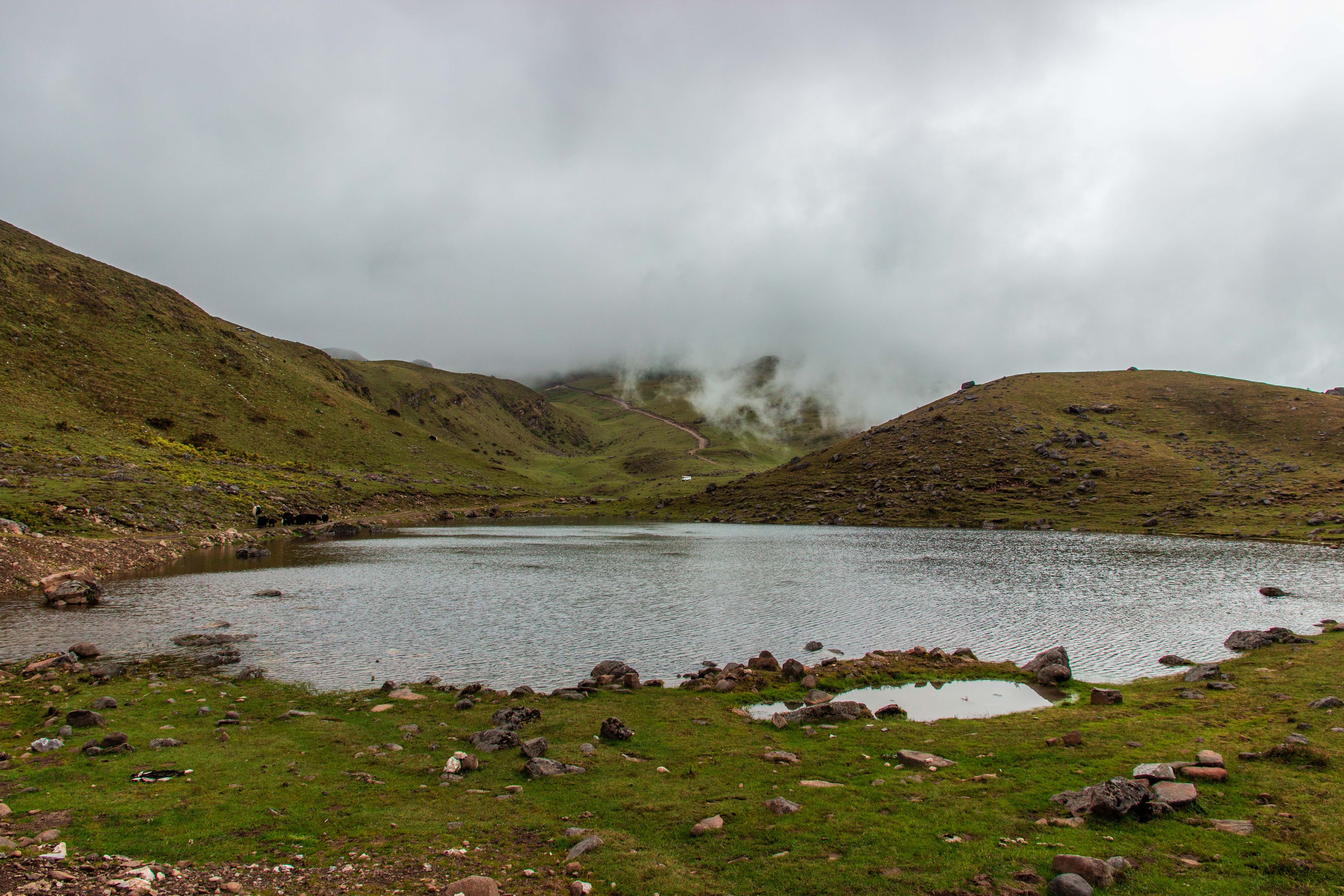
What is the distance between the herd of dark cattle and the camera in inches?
3561

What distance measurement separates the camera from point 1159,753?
55.8ft

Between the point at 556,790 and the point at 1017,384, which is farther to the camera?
the point at 1017,384

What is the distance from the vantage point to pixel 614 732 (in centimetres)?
2047

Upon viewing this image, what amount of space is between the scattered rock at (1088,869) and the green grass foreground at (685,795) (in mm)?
213

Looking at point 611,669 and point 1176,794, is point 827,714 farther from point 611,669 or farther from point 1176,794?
point 1176,794

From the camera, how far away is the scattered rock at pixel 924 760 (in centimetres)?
1730

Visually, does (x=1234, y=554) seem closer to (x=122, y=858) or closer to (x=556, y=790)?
(x=556, y=790)

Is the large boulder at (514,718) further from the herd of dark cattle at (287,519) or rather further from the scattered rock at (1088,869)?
the herd of dark cattle at (287,519)

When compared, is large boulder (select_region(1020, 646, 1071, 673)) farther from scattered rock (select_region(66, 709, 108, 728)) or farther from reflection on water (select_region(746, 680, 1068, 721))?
scattered rock (select_region(66, 709, 108, 728))

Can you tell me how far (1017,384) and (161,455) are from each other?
209 metres

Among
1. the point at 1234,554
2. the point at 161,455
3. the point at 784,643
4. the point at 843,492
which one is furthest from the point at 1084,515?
the point at 161,455

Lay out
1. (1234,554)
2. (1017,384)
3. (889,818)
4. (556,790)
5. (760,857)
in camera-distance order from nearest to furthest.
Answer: (760,857) < (889,818) < (556,790) < (1234,554) < (1017,384)

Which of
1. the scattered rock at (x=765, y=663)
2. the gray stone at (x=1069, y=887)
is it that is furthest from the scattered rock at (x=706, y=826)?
the scattered rock at (x=765, y=663)

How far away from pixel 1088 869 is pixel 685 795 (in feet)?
28.4
